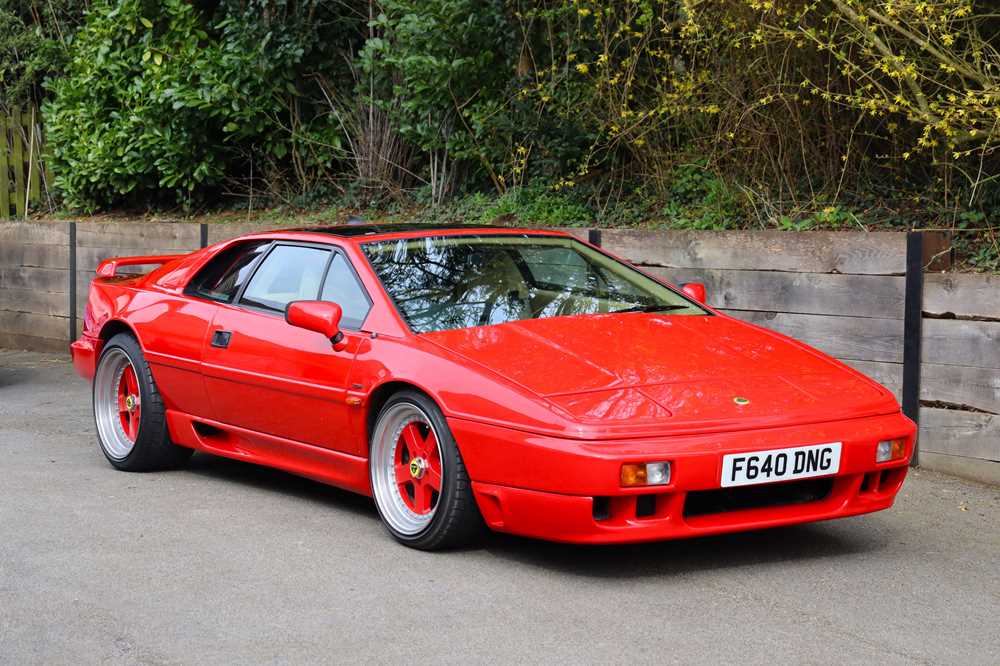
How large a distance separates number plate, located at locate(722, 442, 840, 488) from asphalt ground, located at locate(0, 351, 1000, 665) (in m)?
0.39

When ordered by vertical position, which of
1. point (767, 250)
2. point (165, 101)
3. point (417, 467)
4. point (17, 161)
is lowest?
point (417, 467)

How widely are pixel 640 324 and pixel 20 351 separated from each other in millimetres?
9529

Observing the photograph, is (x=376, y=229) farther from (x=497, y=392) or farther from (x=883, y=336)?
(x=883, y=336)

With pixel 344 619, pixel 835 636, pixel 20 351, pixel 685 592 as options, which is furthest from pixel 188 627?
pixel 20 351

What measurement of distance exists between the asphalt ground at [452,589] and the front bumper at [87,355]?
3.47 ft

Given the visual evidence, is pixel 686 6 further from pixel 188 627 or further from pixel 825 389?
pixel 188 627

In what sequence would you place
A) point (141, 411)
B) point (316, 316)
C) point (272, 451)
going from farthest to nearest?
point (141, 411)
point (272, 451)
point (316, 316)

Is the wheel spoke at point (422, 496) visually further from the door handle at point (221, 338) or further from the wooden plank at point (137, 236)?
the wooden plank at point (137, 236)

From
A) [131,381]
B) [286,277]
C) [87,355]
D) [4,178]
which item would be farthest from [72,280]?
Answer: [286,277]

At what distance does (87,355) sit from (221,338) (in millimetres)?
1440

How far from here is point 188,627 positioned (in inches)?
172

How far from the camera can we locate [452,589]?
4.79m

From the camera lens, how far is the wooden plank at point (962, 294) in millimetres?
6754

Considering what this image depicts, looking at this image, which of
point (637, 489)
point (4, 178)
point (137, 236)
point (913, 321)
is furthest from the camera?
point (4, 178)
